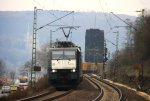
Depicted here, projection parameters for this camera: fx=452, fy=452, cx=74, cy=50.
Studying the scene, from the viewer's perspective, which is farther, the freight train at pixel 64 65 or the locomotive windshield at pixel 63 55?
the locomotive windshield at pixel 63 55

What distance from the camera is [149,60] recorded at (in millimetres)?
70188

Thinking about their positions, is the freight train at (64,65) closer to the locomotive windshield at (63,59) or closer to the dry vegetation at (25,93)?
the locomotive windshield at (63,59)

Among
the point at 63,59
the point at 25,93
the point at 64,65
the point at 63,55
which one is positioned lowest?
the point at 25,93

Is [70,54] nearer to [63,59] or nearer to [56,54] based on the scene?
[63,59]

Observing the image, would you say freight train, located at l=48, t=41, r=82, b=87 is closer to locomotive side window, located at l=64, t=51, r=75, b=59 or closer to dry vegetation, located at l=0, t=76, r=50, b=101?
locomotive side window, located at l=64, t=51, r=75, b=59

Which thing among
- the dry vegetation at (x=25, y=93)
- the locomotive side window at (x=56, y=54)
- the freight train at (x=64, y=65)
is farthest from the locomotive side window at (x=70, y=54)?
the dry vegetation at (x=25, y=93)

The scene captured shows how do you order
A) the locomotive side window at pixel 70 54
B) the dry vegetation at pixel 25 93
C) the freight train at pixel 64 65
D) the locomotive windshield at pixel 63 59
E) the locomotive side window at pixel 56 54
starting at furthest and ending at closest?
the locomotive side window at pixel 56 54, the locomotive side window at pixel 70 54, the locomotive windshield at pixel 63 59, the freight train at pixel 64 65, the dry vegetation at pixel 25 93

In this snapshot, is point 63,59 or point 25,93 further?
point 63,59

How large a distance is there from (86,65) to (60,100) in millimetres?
97655

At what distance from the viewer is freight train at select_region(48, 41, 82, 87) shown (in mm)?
39531

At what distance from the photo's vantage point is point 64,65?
131 feet

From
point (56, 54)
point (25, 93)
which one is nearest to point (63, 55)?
point (56, 54)

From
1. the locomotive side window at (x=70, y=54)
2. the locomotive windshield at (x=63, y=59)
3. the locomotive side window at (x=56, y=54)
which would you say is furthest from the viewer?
the locomotive side window at (x=56, y=54)

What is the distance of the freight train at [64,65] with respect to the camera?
39.5 metres
